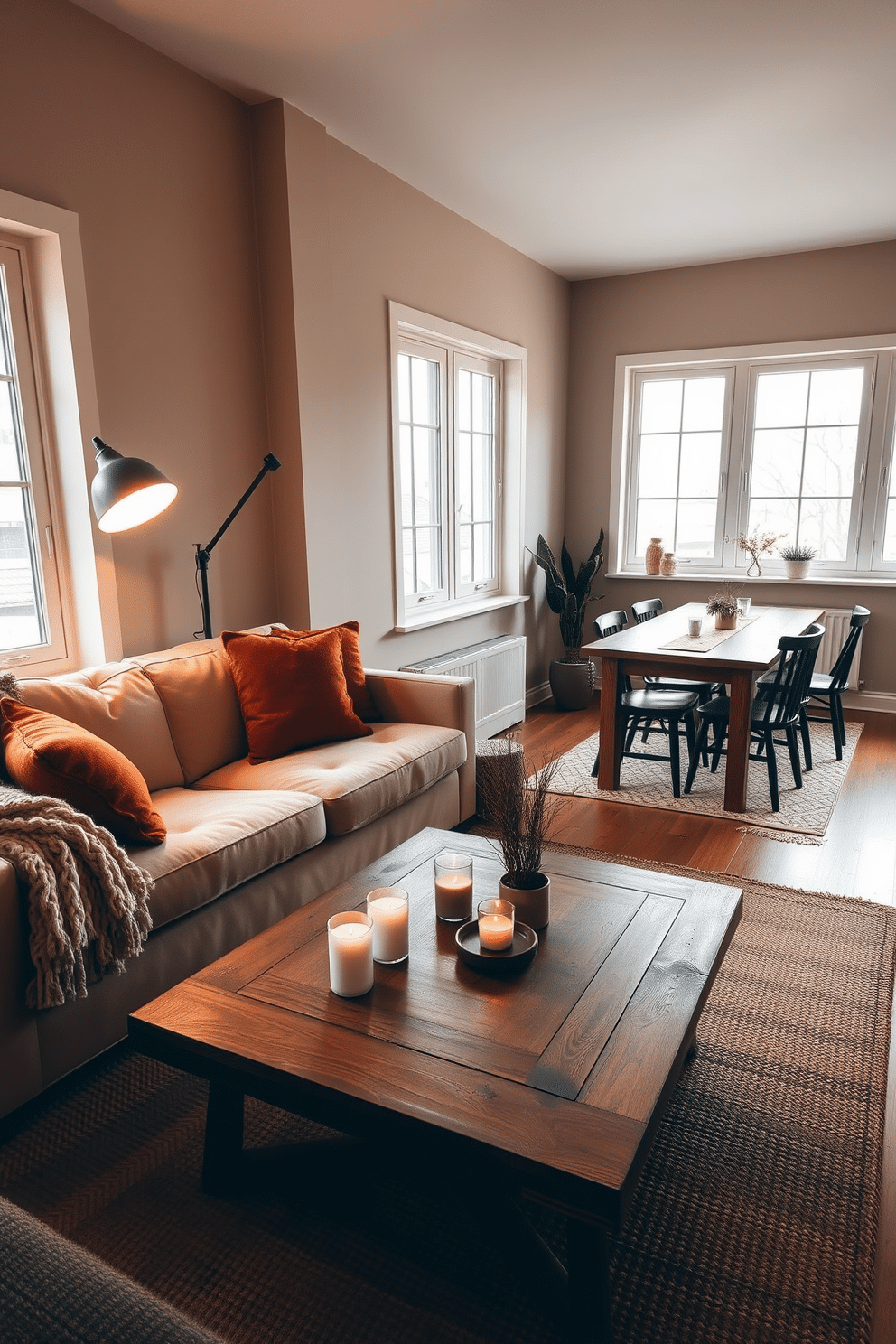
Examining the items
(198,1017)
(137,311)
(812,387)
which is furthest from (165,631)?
(812,387)

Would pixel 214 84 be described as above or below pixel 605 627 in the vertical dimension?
above

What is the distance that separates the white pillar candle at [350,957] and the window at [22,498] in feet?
5.65

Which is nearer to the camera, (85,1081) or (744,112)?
(85,1081)

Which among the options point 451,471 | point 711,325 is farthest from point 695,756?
point 711,325

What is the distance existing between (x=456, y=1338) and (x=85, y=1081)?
1073 mm

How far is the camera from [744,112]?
3.33m

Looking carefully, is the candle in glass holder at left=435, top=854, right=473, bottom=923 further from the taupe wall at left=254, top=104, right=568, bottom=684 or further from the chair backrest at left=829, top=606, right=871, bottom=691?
the chair backrest at left=829, top=606, right=871, bottom=691

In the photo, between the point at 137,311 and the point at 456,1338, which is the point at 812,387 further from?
the point at 456,1338

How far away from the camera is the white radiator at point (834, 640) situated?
209 inches

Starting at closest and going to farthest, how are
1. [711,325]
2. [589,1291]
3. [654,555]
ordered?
[589,1291] → [711,325] → [654,555]

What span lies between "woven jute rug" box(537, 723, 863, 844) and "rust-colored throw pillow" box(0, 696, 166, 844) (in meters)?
2.25

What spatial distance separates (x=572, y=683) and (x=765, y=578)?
1433 millimetres

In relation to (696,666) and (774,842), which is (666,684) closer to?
(696,666)

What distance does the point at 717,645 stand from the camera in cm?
377
